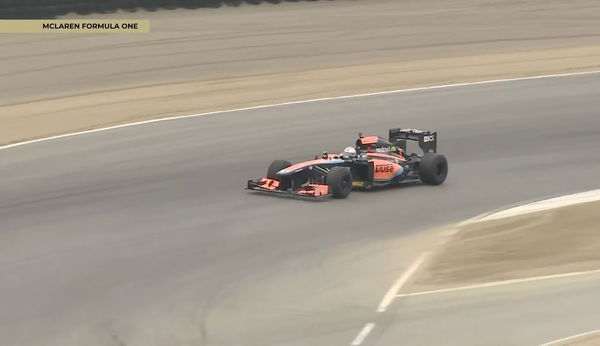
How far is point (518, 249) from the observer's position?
14.5 metres

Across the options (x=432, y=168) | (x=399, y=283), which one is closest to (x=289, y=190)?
(x=432, y=168)

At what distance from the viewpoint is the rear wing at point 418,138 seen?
19.4m

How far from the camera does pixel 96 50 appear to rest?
33.0m

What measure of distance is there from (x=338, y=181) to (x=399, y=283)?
4.33 m

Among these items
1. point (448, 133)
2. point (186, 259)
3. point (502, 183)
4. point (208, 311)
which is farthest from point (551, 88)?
point (208, 311)

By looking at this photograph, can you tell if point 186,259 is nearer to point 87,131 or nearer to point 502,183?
point 502,183

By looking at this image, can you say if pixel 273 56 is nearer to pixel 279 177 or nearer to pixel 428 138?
pixel 428 138

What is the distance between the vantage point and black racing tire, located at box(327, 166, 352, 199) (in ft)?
57.3

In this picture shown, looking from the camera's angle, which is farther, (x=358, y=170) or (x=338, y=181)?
(x=358, y=170)

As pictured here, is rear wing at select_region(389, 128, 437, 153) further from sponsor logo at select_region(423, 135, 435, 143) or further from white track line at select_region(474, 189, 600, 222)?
white track line at select_region(474, 189, 600, 222)

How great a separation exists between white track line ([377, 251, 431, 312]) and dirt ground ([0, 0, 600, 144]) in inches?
444

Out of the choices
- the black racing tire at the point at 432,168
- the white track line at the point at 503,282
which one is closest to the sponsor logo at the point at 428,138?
the black racing tire at the point at 432,168

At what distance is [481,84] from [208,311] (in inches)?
696

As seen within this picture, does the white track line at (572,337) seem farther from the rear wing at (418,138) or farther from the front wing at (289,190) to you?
the rear wing at (418,138)
